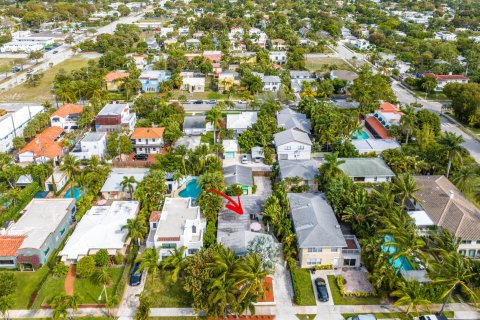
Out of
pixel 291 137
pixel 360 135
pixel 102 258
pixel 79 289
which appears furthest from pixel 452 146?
pixel 79 289

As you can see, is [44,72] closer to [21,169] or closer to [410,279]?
[21,169]

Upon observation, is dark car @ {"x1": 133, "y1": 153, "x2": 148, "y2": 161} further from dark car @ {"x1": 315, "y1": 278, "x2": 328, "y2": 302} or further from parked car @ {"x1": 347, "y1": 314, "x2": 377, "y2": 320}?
parked car @ {"x1": 347, "y1": 314, "x2": 377, "y2": 320}

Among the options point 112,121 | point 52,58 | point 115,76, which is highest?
point 115,76

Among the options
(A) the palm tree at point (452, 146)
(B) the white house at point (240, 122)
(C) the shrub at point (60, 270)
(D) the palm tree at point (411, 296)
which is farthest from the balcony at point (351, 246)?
(B) the white house at point (240, 122)

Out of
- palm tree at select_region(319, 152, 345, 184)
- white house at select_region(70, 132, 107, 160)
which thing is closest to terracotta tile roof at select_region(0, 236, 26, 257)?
white house at select_region(70, 132, 107, 160)

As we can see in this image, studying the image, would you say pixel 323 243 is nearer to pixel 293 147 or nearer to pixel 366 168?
pixel 366 168

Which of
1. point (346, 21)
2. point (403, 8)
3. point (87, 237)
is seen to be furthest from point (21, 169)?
point (403, 8)

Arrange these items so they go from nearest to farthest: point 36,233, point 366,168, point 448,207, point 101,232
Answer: point 36,233 → point 101,232 → point 448,207 → point 366,168

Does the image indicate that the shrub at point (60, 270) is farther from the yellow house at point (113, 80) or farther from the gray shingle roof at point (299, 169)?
the yellow house at point (113, 80)
